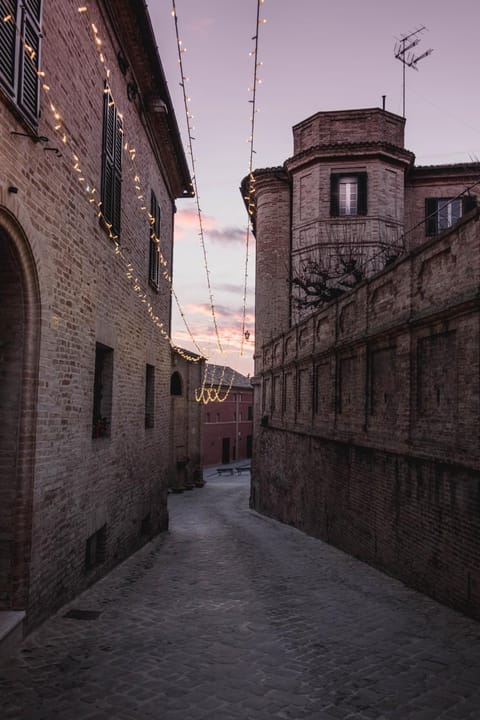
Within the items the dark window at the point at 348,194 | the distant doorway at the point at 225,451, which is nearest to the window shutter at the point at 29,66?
the dark window at the point at 348,194

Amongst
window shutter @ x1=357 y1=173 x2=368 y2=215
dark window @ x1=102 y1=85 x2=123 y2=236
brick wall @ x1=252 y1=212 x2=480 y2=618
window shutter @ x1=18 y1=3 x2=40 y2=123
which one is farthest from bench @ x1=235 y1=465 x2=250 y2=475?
window shutter @ x1=18 y1=3 x2=40 y2=123

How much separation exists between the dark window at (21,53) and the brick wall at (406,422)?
5734mm

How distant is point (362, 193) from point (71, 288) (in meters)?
18.0

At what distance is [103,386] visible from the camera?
9.58 metres

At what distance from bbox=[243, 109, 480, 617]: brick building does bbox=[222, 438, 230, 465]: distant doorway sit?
2483 centimetres

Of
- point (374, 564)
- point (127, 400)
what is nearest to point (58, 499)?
point (127, 400)

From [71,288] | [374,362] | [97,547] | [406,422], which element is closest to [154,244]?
[374,362]

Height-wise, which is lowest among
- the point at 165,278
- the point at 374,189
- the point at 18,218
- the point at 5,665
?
the point at 5,665

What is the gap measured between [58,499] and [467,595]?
5.44 metres

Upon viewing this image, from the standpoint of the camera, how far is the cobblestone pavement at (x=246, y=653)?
4.75 m

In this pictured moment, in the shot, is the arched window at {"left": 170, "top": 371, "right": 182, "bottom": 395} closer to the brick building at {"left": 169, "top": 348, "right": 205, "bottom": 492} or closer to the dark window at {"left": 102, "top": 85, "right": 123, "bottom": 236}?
the brick building at {"left": 169, "top": 348, "right": 205, "bottom": 492}

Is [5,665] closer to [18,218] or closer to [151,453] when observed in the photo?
[18,218]

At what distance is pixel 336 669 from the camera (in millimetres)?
5652

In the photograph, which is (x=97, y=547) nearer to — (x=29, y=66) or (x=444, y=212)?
(x=29, y=66)
